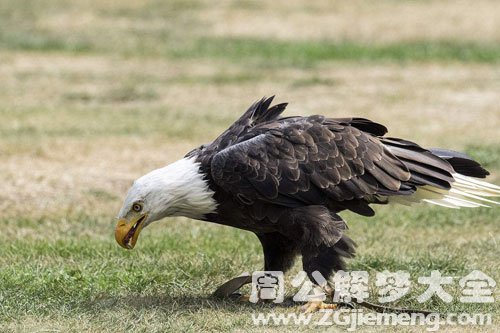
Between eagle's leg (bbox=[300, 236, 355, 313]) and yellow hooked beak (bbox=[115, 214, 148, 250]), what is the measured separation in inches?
40.5

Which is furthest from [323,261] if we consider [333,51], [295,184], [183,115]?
[333,51]

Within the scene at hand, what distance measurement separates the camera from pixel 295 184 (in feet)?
22.9

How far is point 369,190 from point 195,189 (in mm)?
1087

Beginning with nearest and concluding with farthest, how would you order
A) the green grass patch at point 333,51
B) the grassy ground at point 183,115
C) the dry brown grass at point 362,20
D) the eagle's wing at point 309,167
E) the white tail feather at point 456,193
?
the eagle's wing at point 309,167
the white tail feather at point 456,193
the grassy ground at point 183,115
the green grass patch at point 333,51
the dry brown grass at point 362,20

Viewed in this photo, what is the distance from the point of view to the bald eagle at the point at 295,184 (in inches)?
273

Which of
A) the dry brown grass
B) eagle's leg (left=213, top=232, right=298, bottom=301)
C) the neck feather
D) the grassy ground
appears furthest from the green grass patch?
the neck feather

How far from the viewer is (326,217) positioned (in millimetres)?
6988

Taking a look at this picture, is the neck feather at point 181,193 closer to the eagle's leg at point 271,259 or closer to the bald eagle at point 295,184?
the bald eagle at point 295,184

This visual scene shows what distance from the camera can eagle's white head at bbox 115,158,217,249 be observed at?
22.9 feet

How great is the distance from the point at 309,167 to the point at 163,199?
0.92 metres

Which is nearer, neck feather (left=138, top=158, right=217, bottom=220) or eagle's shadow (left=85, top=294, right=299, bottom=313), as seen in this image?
neck feather (left=138, top=158, right=217, bottom=220)

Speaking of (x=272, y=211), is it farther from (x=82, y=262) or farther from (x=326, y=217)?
(x=82, y=262)

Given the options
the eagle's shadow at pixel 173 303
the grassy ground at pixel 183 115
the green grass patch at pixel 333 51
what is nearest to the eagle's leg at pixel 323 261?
the eagle's shadow at pixel 173 303

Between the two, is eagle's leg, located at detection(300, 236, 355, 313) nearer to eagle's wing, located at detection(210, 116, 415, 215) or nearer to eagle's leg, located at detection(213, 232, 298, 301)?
eagle's wing, located at detection(210, 116, 415, 215)
